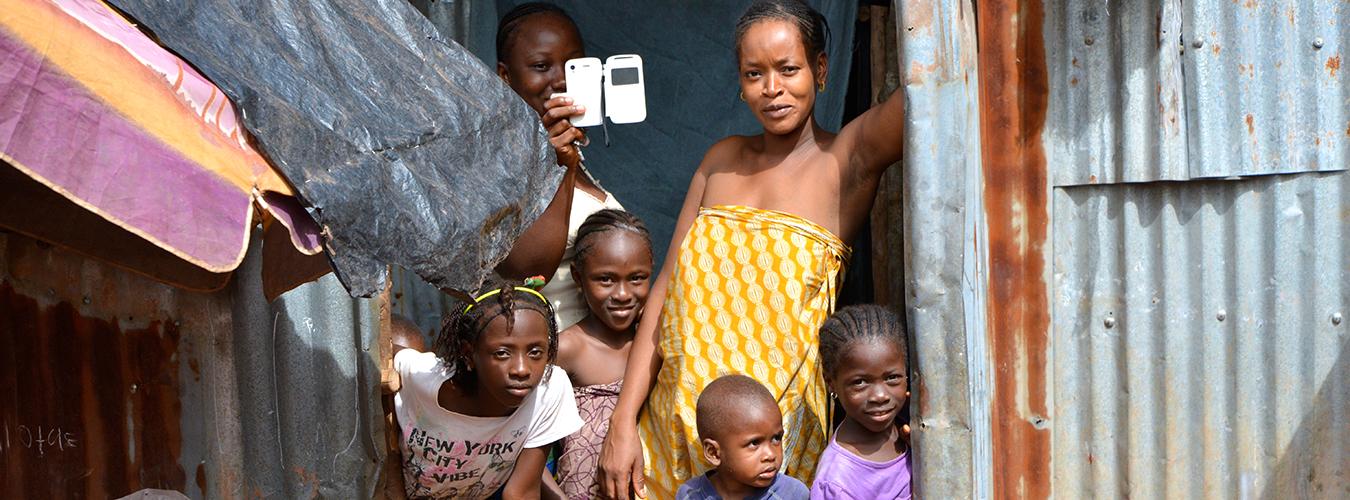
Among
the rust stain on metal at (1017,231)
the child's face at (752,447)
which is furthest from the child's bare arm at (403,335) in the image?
the rust stain on metal at (1017,231)

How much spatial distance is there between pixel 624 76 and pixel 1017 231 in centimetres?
107

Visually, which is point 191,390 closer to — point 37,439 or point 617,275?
point 37,439

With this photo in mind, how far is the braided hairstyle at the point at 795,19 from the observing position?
3482 mm

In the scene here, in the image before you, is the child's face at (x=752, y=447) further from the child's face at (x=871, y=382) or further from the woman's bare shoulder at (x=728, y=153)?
the woman's bare shoulder at (x=728, y=153)

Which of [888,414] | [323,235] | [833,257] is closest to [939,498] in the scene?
[888,414]

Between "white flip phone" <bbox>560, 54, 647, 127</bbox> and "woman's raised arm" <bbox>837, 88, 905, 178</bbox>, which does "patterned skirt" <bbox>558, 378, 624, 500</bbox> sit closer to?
"white flip phone" <bbox>560, 54, 647, 127</bbox>

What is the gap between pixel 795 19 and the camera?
3.48 m

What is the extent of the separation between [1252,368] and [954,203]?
851 mm


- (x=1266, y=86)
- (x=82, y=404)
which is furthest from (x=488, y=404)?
(x=1266, y=86)

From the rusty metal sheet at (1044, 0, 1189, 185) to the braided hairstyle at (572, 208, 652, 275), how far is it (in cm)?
120

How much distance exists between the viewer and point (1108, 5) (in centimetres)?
327

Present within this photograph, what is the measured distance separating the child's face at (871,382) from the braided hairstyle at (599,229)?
835 mm

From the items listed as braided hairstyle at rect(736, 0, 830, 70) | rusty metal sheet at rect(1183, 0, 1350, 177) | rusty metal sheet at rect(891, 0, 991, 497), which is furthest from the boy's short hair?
rusty metal sheet at rect(1183, 0, 1350, 177)

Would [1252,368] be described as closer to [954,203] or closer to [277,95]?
[954,203]
